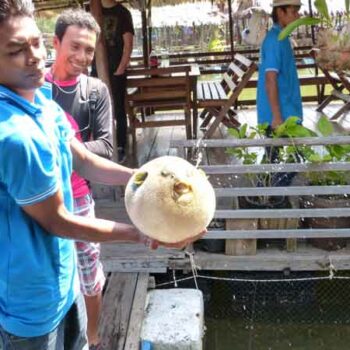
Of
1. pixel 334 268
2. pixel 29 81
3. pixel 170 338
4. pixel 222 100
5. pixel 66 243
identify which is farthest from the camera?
pixel 222 100

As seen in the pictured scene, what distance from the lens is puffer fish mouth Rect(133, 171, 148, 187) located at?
1.34m

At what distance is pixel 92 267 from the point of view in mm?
2215

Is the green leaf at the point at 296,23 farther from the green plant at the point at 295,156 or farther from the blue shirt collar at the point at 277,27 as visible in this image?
the green plant at the point at 295,156

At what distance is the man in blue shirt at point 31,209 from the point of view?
1215 millimetres

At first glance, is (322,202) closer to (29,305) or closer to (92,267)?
(92,267)

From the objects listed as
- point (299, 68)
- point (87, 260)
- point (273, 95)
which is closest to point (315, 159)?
point (273, 95)

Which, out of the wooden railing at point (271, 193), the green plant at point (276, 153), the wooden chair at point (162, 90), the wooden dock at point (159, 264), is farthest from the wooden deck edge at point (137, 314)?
the wooden chair at point (162, 90)

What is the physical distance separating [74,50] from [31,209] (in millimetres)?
1003

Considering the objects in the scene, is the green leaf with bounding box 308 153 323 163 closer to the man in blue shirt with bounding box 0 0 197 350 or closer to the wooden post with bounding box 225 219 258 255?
the wooden post with bounding box 225 219 258 255

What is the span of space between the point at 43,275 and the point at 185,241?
1.22ft

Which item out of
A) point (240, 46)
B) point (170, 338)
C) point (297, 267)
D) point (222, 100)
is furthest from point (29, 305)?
point (240, 46)

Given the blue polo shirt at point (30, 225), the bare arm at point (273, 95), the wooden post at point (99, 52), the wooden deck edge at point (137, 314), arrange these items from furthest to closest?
the wooden post at point (99, 52)
the bare arm at point (273, 95)
the wooden deck edge at point (137, 314)
the blue polo shirt at point (30, 225)

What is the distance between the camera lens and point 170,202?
1.26 metres

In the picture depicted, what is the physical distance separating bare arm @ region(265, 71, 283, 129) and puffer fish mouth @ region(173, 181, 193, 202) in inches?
94.1
